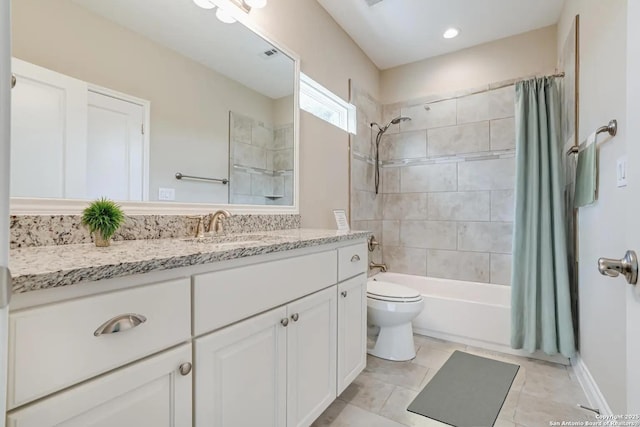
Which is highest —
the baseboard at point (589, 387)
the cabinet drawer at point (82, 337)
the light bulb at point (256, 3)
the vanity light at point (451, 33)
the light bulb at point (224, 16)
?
the vanity light at point (451, 33)

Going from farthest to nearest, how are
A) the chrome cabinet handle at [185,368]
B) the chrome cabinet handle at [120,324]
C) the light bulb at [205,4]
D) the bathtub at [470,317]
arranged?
the bathtub at [470,317], the light bulb at [205,4], the chrome cabinet handle at [185,368], the chrome cabinet handle at [120,324]

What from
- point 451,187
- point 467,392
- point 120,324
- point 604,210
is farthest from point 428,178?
point 120,324

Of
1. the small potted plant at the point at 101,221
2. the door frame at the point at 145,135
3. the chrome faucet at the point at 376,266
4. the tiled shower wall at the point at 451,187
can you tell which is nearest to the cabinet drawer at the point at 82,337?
the small potted plant at the point at 101,221

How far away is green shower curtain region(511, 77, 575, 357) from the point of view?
200cm

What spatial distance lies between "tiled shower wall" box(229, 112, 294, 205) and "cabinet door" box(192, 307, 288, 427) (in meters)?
0.80

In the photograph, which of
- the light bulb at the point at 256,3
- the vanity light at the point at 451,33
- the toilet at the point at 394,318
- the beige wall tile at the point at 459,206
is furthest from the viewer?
the beige wall tile at the point at 459,206

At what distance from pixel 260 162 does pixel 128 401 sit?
1.36m

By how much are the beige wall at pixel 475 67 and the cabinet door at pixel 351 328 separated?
2226 millimetres

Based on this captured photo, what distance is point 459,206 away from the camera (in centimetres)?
288

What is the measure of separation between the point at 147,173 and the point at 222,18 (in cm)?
90

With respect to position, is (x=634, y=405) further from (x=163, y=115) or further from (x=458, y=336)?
(x=458, y=336)

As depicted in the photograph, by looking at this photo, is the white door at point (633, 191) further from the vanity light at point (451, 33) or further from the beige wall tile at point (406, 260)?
the beige wall tile at point (406, 260)

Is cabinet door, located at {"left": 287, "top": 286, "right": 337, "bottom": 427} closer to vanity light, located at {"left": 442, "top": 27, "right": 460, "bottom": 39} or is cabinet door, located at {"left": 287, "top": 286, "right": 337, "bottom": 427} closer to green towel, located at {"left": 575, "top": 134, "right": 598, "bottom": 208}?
green towel, located at {"left": 575, "top": 134, "right": 598, "bottom": 208}

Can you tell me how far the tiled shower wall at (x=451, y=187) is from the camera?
8.86 feet
